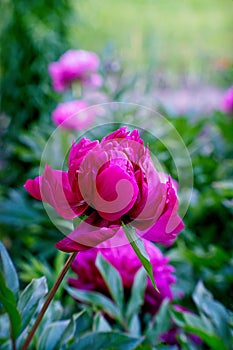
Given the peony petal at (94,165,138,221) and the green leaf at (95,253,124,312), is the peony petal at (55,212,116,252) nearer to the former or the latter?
the peony petal at (94,165,138,221)

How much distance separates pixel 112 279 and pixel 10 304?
22 centimetres

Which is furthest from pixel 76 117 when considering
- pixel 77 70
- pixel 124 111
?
pixel 77 70

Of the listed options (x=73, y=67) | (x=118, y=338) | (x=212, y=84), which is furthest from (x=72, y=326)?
(x=212, y=84)

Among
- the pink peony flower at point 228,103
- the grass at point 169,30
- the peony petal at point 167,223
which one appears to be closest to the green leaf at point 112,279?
the peony petal at point 167,223

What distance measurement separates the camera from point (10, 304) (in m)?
0.52

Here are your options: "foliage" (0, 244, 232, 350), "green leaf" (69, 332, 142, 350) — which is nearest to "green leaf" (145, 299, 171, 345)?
"foliage" (0, 244, 232, 350)

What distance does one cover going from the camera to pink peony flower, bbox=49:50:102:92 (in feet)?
5.73

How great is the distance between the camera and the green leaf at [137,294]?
2.43ft

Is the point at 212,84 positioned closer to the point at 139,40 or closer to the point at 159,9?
the point at 139,40

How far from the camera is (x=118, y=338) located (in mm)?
600

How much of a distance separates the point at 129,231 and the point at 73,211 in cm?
5

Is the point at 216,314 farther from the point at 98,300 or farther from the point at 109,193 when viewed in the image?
the point at 109,193

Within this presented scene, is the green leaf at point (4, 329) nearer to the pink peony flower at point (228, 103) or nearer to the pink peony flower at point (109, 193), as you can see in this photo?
the pink peony flower at point (109, 193)

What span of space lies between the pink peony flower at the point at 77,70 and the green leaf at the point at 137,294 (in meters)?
1.06
